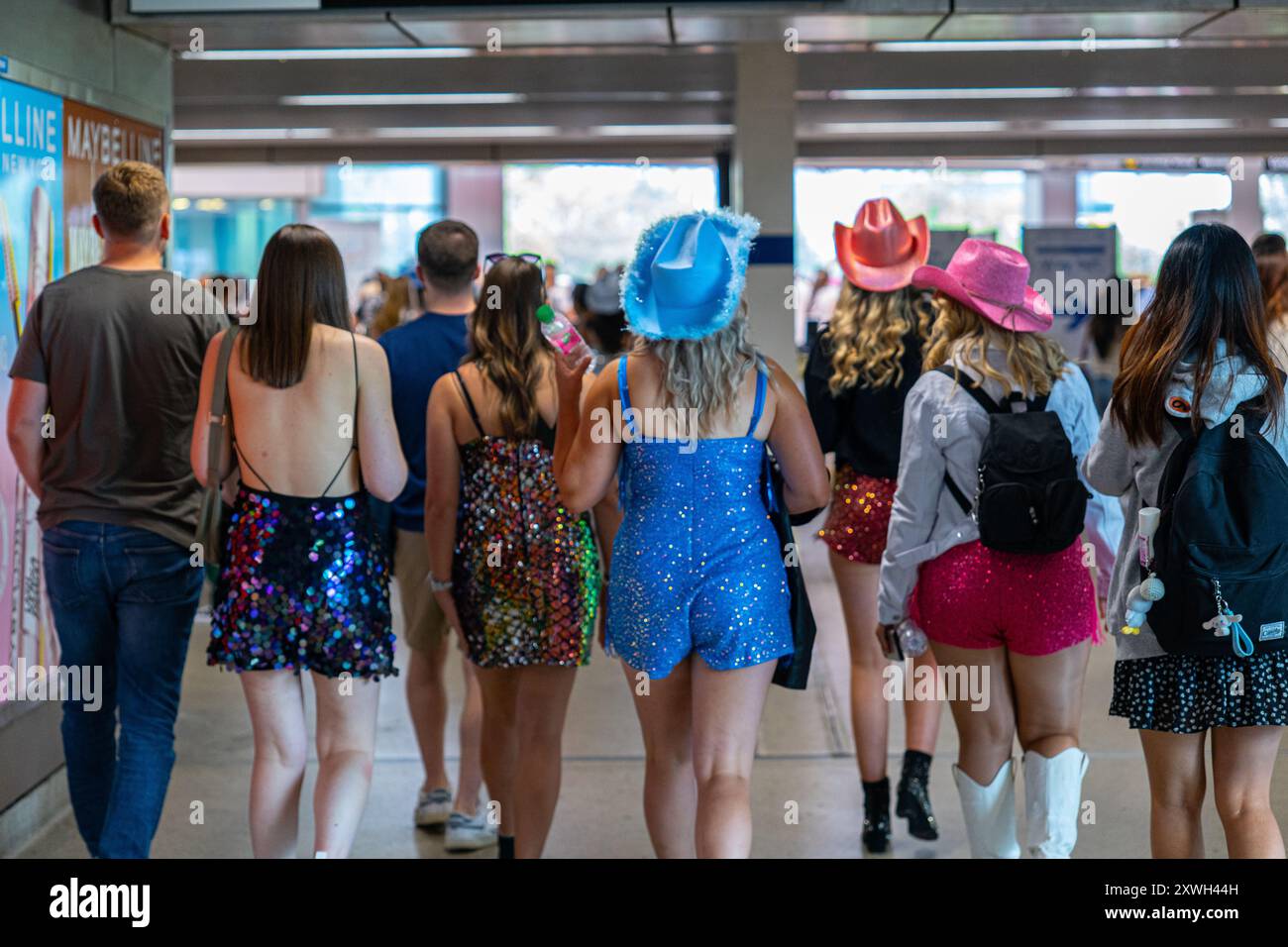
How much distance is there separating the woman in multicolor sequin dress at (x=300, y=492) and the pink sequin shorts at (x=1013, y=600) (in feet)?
4.21

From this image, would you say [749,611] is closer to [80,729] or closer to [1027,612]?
[1027,612]

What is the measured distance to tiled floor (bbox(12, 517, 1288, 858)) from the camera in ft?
14.0

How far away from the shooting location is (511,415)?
3.54 metres

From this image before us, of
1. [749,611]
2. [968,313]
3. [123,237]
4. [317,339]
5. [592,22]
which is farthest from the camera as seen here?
[592,22]

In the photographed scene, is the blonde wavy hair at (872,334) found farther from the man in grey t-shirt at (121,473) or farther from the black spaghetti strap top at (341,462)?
the man in grey t-shirt at (121,473)

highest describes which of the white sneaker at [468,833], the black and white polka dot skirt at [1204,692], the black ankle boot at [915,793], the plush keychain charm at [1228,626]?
the plush keychain charm at [1228,626]

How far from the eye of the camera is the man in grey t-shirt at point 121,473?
11.9 feet

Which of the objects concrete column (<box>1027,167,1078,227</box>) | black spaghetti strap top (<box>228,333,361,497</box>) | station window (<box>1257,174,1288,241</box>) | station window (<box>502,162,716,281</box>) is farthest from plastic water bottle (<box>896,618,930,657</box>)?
concrete column (<box>1027,167,1078,227</box>)

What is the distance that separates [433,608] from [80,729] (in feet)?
3.30

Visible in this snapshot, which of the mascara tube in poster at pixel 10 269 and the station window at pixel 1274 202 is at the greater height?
the station window at pixel 1274 202

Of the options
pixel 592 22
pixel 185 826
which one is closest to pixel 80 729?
pixel 185 826

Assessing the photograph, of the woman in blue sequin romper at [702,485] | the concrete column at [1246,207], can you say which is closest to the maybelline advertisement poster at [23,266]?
the woman in blue sequin romper at [702,485]

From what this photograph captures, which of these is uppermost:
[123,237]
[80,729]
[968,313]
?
[123,237]

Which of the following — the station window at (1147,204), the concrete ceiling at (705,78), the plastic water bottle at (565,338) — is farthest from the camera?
the station window at (1147,204)
